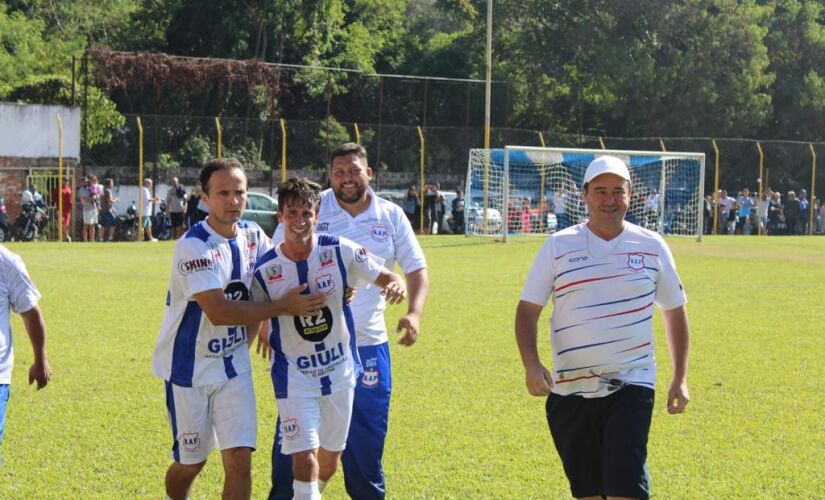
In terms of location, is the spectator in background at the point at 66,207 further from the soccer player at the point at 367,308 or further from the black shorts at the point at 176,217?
the soccer player at the point at 367,308

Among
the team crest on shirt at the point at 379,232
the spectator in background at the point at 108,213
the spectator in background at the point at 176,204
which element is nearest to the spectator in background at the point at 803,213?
the spectator in background at the point at 176,204

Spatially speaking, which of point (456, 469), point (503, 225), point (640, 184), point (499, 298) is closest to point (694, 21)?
point (640, 184)

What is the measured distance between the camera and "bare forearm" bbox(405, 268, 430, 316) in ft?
20.2

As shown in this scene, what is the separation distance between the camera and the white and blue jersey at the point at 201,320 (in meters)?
5.39

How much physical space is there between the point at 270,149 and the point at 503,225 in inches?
329

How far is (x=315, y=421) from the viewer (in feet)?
18.1

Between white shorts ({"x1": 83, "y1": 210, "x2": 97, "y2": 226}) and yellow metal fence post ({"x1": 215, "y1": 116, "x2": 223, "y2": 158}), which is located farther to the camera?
yellow metal fence post ({"x1": 215, "y1": 116, "x2": 223, "y2": 158})

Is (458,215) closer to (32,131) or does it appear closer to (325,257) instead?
(32,131)

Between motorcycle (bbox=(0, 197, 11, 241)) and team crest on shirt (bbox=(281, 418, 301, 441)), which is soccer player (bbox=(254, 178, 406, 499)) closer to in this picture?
team crest on shirt (bbox=(281, 418, 301, 441))

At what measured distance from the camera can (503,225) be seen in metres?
31.7

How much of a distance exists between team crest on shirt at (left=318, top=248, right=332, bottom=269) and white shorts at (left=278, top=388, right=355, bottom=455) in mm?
610

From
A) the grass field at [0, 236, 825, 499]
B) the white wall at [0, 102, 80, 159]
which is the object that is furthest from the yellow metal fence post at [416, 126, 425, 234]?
the grass field at [0, 236, 825, 499]

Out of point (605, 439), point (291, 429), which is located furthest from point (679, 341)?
point (291, 429)

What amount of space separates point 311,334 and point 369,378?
65cm
